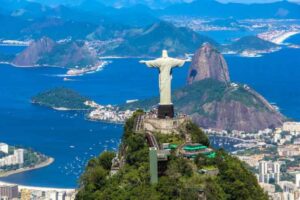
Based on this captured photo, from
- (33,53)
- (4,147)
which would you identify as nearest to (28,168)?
(4,147)

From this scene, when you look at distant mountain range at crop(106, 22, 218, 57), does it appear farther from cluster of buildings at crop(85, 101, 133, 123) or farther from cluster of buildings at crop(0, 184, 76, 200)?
cluster of buildings at crop(0, 184, 76, 200)

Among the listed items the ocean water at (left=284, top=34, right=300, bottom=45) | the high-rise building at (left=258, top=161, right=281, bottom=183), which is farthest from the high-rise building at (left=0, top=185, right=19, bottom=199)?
the ocean water at (left=284, top=34, right=300, bottom=45)

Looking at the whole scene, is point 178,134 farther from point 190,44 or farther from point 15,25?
point 15,25

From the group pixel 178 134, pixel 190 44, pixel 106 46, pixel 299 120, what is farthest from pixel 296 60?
pixel 178 134

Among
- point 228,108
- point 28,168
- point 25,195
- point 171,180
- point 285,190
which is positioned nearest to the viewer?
point 171,180

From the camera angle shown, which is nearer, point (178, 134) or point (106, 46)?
point (178, 134)

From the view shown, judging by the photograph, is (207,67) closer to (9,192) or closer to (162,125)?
(9,192)
